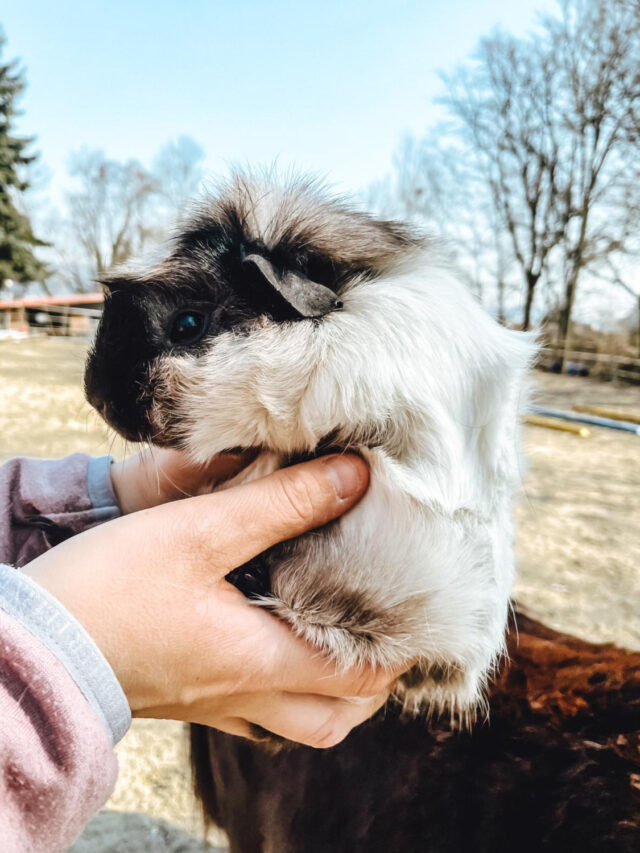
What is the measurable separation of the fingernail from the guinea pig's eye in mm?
386

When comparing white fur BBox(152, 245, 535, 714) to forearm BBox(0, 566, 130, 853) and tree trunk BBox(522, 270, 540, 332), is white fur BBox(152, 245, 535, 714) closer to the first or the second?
forearm BBox(0, 566, 130, 853)

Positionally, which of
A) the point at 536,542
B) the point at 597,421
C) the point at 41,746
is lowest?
the point at 536,542

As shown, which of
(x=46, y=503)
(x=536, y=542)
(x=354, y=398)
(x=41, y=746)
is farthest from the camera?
(x=536, y=542)

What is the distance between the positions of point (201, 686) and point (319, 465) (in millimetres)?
440

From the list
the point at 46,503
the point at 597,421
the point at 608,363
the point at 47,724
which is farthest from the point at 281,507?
the point at 608,363

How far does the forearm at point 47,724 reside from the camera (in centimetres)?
73

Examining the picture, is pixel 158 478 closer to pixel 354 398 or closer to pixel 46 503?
pixel 46 503

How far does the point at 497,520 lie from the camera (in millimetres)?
1171

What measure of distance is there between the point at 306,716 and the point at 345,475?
0.47 meters

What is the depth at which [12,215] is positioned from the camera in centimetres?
2208

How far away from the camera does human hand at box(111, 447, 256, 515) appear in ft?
4.67

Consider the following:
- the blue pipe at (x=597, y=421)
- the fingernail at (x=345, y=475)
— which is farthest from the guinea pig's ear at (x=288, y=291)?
the blue pipe at (x=597, y=421)

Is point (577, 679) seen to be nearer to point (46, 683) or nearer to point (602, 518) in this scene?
point (46, 683)

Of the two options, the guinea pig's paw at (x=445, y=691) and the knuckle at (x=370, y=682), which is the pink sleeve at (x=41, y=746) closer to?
the knuckle at (x=370, y=682)
